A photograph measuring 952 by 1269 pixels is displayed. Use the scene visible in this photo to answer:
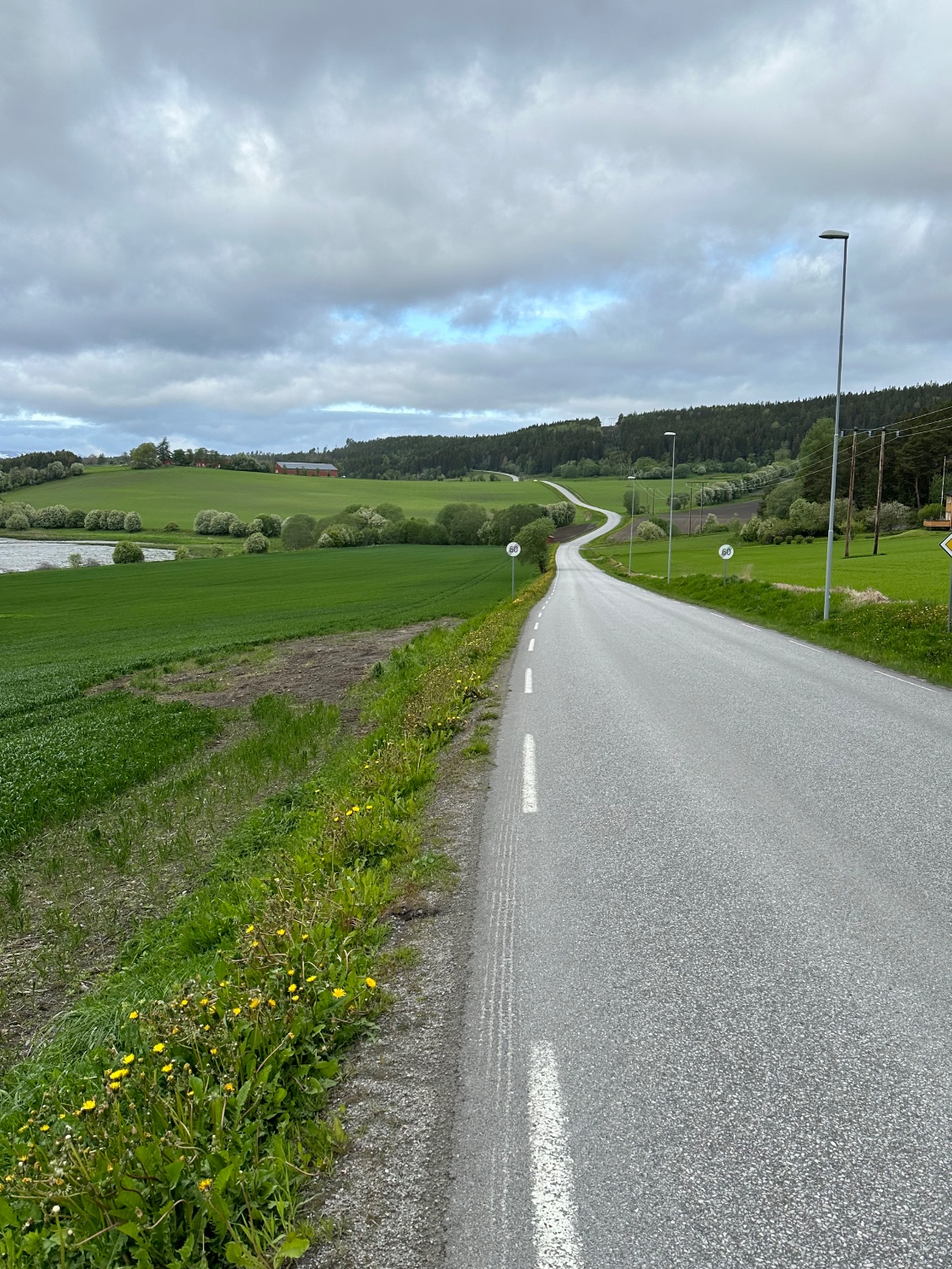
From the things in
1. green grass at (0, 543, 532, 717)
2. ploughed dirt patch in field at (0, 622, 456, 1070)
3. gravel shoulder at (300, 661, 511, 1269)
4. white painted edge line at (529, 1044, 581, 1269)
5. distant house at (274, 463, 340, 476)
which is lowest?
green grass at (0, 543, 532, 717)

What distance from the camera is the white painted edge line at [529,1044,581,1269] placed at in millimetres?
2346

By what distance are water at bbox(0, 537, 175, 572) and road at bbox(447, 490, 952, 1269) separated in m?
75.1

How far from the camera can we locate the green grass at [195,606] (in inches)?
845

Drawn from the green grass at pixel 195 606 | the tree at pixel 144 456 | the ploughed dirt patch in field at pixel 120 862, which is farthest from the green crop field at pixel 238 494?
the ploughed dirt patch in field at pixel 120 862

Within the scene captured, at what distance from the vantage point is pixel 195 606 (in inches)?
1566

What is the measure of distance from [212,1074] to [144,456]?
16642 cm

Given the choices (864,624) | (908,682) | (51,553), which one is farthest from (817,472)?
(51,553)

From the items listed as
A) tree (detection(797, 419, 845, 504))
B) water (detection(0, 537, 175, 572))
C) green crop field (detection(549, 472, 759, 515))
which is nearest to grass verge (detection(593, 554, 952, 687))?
tree (detection(797, 419, 845, 504))

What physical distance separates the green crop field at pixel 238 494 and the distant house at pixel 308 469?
51.2ft

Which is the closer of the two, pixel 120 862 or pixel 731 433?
pixel 120 862

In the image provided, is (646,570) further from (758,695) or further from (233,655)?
(758,695)

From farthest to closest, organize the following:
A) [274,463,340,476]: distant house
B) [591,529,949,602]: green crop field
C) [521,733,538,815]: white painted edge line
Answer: [274,463,340,476]: distant house, [591,529,949,602]: green crop field, [521,733,538,815]: white painted edge line

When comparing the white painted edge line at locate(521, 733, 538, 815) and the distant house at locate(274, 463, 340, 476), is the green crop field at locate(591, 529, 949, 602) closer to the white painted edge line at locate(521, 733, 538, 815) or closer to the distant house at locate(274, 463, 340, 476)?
the white painted edge line at locate(521, 733, 538, 815)

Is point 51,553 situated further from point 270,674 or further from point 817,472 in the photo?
point 817,472
